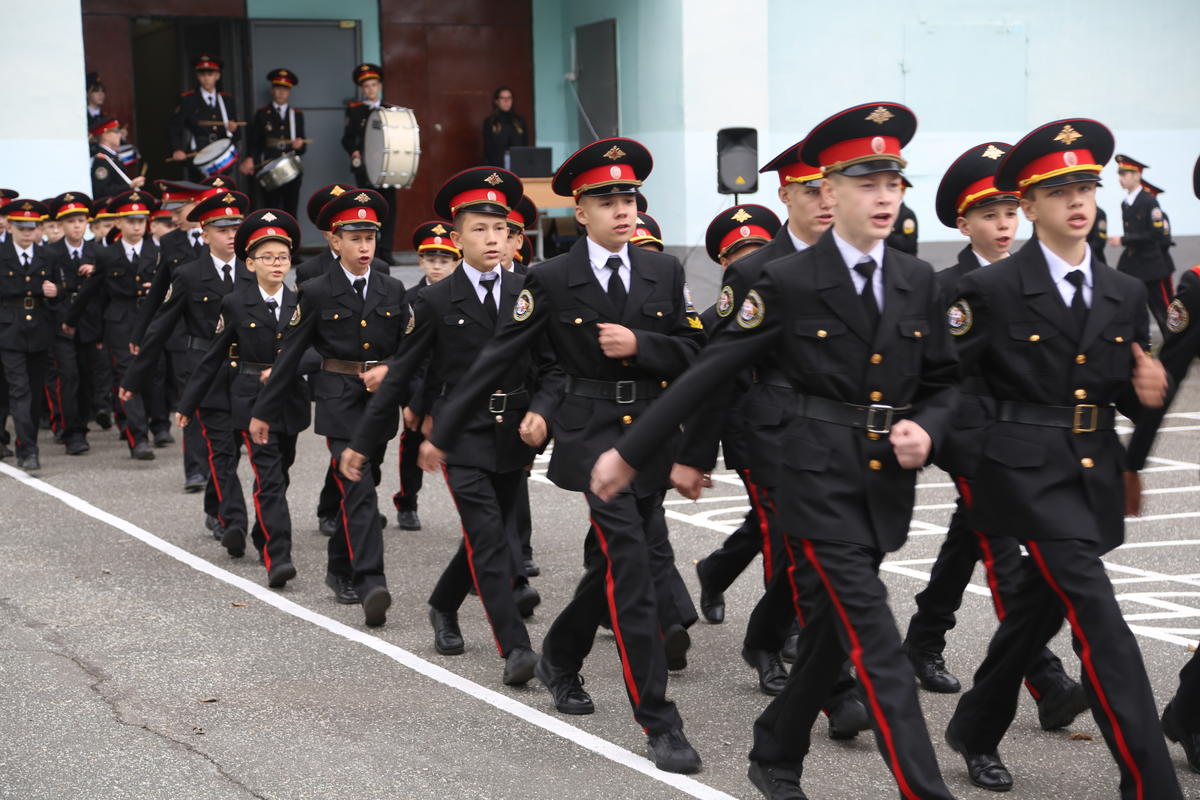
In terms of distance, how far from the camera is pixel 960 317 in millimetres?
5121

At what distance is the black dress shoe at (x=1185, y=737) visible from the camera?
5.32 metres

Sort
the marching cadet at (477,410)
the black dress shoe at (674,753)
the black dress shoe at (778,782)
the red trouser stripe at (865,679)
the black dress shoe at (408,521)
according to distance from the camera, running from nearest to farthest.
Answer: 1. the red trouser stripe at (865,679)
2. the black dress shoe at (778,782)
3. the black dress shoe at (674,753)
4. the marching cadet at (477,410)
5. the black dress shoe at (408,521)

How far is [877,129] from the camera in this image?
186 inches

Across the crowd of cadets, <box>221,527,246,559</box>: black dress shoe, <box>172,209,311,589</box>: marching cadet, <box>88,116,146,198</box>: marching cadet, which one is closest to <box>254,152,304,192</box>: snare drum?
<box>88,116,146,198</box>: marching cadet

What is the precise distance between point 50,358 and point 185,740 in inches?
387

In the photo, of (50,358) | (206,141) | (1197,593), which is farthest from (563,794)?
(206,141)

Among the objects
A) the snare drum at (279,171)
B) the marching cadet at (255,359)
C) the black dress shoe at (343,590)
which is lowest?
the black dress shoe at (343,590)

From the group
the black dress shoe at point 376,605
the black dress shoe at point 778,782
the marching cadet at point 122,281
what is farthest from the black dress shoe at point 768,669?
the marching cadet at point 122,281

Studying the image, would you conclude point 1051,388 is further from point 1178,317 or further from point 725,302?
point 725,302

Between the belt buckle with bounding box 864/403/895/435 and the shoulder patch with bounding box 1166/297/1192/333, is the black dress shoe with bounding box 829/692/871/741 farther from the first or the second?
the shoulder patch with bounding box 1166/297/1192/333

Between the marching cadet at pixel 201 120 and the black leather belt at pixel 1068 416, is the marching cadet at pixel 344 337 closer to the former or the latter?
the black leather belt at pixel 1068 416

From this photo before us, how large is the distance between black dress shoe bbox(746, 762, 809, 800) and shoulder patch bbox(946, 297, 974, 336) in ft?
4.64

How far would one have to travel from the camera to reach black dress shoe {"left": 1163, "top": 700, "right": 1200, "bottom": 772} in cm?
532

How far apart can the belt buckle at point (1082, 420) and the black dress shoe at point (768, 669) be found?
187cm
